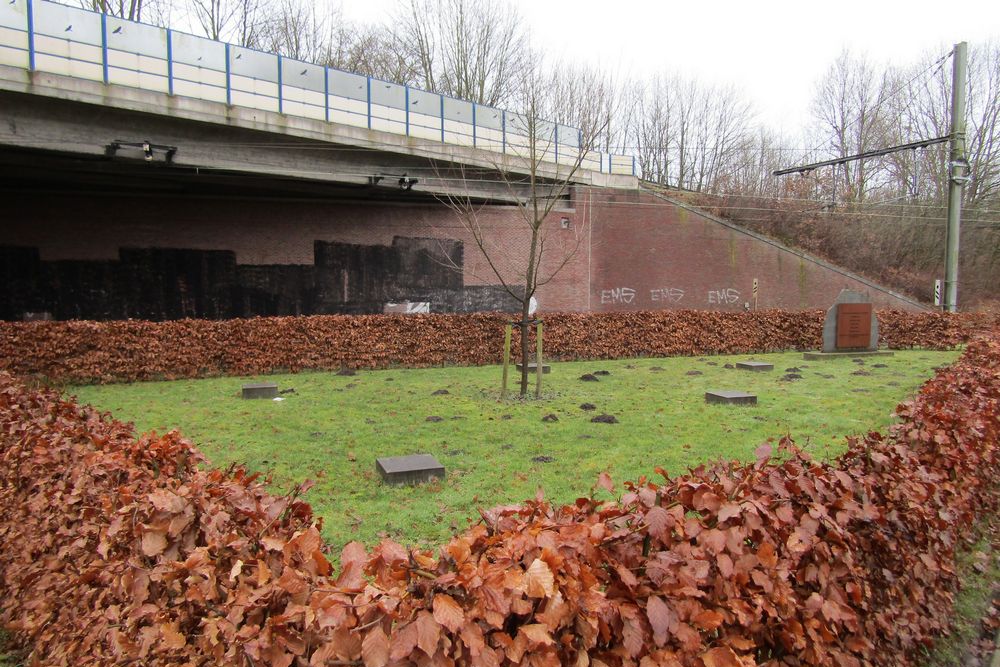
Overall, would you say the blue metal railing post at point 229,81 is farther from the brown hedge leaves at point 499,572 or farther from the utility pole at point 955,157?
the utility pole at point 955,157

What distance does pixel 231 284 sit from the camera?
71.2 ft

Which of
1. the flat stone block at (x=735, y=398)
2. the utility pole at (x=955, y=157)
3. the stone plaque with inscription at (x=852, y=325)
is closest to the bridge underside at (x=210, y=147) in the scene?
the flat stone block at (x=735, y=398)

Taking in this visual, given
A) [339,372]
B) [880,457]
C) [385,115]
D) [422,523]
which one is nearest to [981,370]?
[880,457]

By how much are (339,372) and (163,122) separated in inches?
332

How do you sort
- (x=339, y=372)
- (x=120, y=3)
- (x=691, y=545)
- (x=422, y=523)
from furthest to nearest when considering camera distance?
1. (x=120, y=3)
2. (x=339, y=372)
3. (x=422, y=523)
4. (x=691, y=545)

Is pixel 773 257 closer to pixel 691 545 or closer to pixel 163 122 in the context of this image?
pixel 163 122

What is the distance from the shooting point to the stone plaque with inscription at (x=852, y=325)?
1841 centimetres

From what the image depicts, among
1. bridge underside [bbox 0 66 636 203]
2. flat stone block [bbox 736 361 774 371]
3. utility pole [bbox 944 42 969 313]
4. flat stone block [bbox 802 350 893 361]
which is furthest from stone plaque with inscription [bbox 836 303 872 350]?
bridge underside [bbox 0 66 636 203]

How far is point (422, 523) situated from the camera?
544cm

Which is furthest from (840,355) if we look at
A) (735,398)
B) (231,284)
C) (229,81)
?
(231,284)

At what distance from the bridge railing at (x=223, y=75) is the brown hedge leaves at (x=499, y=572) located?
385 inches

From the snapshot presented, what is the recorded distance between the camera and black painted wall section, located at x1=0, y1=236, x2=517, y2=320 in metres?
19.4

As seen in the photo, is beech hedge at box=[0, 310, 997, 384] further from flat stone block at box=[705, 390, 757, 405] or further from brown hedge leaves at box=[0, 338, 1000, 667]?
brown hedge leaves at box=[0, 338, 1000, 667]

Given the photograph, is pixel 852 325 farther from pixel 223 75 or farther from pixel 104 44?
pixel 104 44
